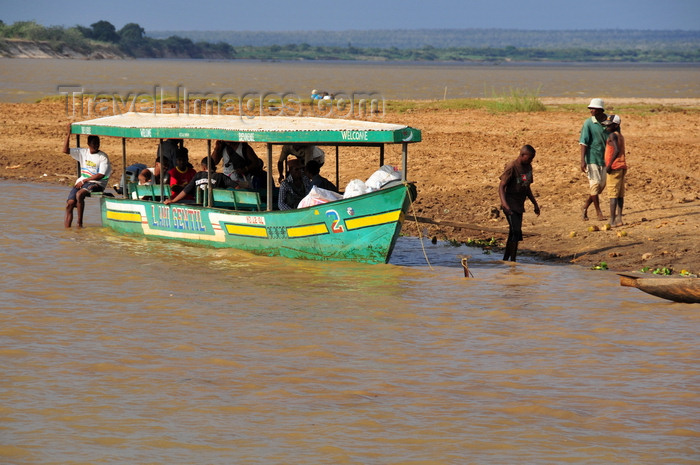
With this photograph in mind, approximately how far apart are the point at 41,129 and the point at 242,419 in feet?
63.0

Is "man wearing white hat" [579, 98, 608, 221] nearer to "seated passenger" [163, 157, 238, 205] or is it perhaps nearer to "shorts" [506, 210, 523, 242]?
"shorts" [506, 210, 523, 242]

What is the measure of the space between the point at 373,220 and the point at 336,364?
3.13 meters

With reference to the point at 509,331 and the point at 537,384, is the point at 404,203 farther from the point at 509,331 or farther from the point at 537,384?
the point at 537,384

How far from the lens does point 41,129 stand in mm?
24281

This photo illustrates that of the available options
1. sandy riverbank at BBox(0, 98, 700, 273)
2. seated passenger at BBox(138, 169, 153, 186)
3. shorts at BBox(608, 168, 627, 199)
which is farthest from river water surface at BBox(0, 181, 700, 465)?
seated passenger at BBox(138, 169, 153, 186)

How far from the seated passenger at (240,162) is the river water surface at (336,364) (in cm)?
140

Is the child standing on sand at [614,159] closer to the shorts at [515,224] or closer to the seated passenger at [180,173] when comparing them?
the shorts at [515,224]

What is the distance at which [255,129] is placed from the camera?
11680 millimetres

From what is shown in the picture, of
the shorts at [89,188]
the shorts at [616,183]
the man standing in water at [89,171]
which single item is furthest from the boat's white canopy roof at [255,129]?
the shorts at [616,183]

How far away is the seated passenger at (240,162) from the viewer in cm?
1318

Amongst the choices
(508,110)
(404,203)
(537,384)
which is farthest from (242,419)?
(508,110)

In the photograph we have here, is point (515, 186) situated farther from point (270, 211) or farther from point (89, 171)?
point (89, 171)

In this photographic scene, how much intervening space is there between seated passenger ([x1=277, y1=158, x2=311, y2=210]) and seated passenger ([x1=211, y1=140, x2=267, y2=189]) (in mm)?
1087

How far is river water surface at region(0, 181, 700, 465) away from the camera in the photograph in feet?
20.9
